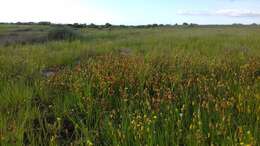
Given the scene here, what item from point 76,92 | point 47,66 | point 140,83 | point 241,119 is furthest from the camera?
point 47,66

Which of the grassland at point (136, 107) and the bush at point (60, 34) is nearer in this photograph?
the grassland at point (136, 107)

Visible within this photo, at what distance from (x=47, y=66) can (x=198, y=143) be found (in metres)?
5.94

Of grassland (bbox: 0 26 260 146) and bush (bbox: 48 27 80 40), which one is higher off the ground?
grassland (bbox: 0 26 260 146)

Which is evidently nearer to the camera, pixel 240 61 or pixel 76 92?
pixel 76 92

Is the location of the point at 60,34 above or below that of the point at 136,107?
below

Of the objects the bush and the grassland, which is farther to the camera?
the bush

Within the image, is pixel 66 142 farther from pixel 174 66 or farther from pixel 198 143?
pixel 174 66

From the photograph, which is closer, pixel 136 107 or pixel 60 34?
pixel 136 107

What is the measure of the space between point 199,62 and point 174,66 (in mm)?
684

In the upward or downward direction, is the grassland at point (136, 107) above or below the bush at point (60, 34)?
above

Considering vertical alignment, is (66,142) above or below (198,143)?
below

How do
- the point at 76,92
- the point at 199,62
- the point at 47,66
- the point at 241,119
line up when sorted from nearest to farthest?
the point at 241,119, the point at 76,92, the point at 199,62, the point at 47,66

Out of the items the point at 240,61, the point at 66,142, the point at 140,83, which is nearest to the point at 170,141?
the point at 66,142

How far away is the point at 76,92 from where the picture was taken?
201 inches
